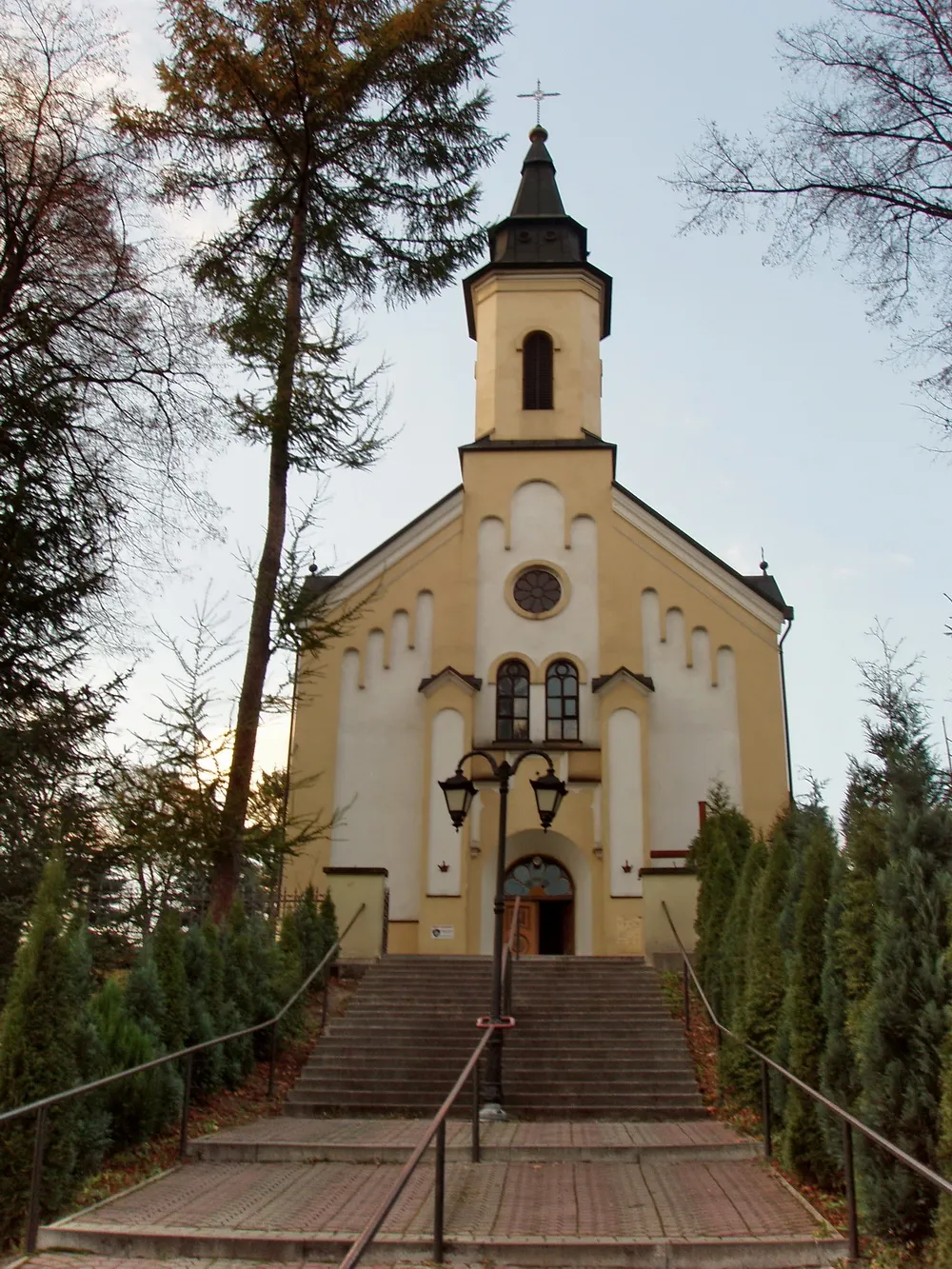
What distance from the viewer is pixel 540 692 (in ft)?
72.0

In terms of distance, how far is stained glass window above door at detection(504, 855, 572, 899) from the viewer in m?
21.1

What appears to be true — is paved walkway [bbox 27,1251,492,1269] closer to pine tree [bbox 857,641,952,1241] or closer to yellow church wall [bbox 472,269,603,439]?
pine tree [bbox 857,641,952,1241]

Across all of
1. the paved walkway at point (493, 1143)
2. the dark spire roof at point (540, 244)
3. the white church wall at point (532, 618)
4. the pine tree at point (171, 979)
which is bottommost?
the paved walkway at point (493, 1143)

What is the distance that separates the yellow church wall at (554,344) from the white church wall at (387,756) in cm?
465

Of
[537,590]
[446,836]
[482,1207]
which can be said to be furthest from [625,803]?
[482,1207]

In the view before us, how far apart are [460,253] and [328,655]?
852 cm

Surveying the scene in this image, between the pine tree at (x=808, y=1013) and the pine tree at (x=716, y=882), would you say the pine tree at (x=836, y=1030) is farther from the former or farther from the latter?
the pine tree at (x=716, y=882)

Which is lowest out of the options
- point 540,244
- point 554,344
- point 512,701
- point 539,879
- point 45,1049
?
point 45,1049

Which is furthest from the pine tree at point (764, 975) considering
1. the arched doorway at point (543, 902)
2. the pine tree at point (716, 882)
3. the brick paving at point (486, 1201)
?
the arched doorway at point (543, 902)

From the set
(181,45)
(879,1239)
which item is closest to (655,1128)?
(879,1239)

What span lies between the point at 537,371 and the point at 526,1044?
15781 mm

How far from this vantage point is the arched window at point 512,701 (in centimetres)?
2173

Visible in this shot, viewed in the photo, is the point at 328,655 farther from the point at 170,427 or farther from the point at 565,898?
the point at 170,427

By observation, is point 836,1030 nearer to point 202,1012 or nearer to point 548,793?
point 548,793
